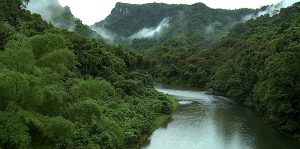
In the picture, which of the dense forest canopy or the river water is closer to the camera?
the dense forest canopy

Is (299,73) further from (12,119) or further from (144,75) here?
(144,75)

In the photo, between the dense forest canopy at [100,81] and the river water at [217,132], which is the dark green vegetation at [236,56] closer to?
the dense forest canopy at [100,81]

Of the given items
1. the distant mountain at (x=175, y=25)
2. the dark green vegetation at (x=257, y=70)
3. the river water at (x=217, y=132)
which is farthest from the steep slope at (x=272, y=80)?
the distant mountain at (x=175, y=25)

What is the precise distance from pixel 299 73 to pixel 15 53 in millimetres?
24447

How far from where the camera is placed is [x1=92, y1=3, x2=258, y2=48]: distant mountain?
15325 cm

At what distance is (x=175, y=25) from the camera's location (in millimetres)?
169750

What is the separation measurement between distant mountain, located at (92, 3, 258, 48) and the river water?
8462 centimetres

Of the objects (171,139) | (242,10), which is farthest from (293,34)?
(242,10)

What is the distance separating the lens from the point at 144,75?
5981 centimetres

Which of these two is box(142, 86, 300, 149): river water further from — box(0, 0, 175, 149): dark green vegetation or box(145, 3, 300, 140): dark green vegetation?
box(0, 0, 175, 149): dark green vegetation

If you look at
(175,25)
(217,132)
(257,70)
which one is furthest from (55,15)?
(175,25)

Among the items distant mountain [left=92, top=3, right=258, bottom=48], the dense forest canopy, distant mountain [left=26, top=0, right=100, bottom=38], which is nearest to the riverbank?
the dense forest canopy

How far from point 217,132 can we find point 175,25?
445 ft

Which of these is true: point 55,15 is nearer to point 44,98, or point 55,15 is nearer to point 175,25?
point 44,98
